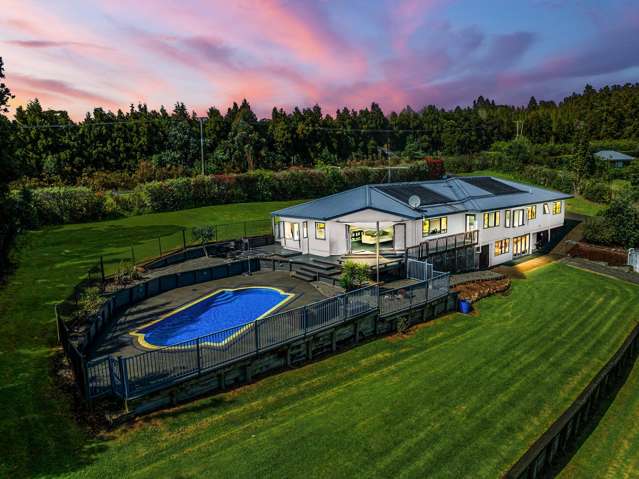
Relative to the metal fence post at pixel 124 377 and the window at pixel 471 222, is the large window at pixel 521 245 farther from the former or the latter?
the metal fence post at pixel 124 377

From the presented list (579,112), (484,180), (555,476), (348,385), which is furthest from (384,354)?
(579,112)

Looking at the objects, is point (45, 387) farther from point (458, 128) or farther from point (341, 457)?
point (458, 128)

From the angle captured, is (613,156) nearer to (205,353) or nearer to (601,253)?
(601,253)

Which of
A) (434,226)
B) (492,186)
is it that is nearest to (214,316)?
(434,226)

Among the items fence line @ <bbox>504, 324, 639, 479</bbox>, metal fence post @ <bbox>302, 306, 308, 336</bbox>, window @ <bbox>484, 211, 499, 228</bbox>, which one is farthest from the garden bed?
metal fence post @ <bbox>302, 306, 308, 336</bbox>

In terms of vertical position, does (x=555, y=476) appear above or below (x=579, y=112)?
below
